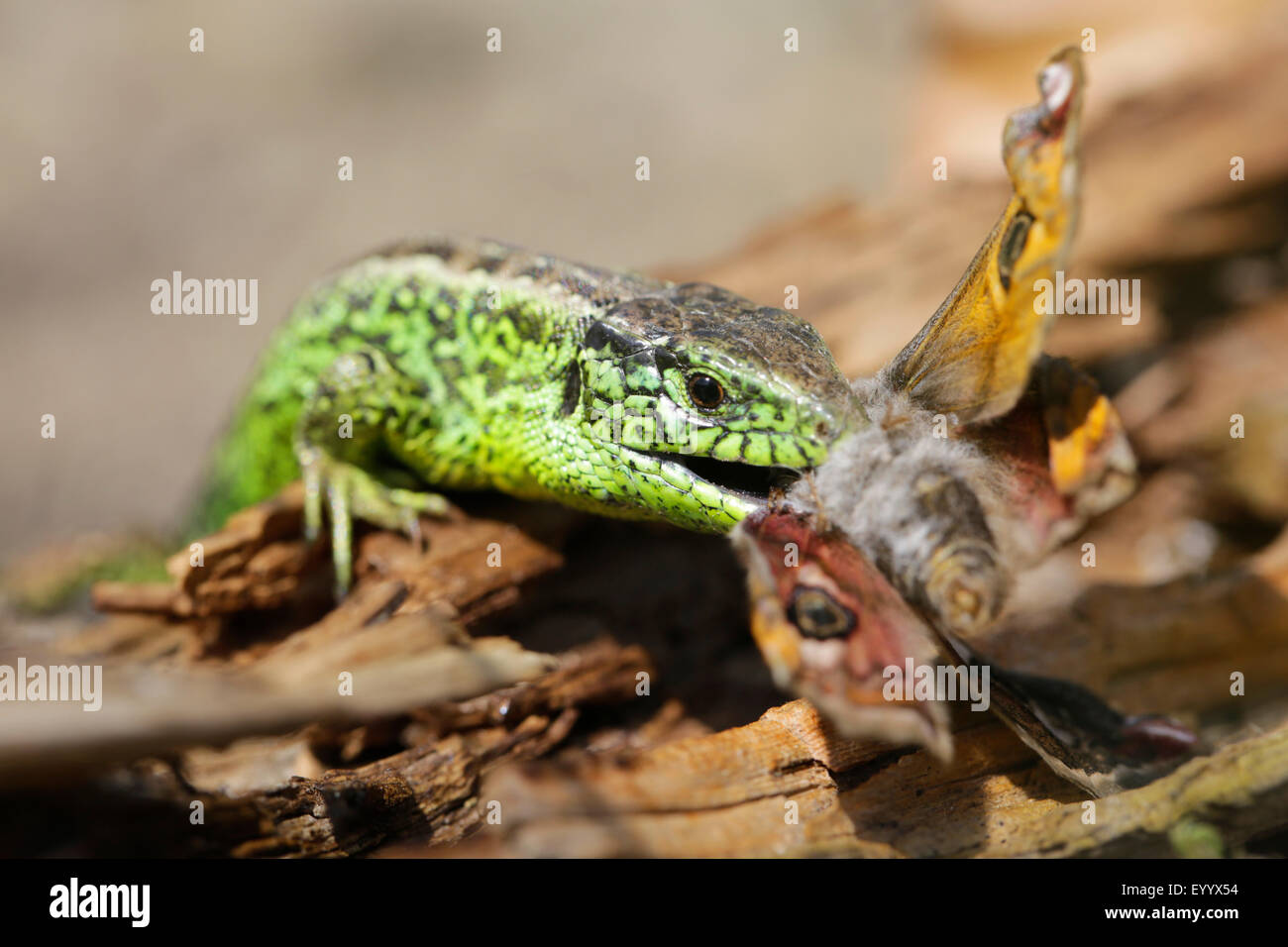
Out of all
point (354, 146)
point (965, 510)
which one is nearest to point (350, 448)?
point (965, 510)

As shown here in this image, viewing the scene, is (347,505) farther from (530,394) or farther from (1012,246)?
(1012,246)

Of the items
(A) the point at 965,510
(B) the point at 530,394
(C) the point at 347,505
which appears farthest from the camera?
(C) the point at 347,505

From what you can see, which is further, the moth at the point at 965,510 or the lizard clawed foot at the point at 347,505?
the lizard clawed foot at the point at 347,505

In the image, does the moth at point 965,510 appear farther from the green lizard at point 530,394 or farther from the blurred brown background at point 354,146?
the blurred brown background at point 354,146

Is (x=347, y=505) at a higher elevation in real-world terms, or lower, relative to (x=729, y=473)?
higher

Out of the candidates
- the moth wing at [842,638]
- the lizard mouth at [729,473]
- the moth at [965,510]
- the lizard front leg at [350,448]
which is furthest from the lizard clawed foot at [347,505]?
the moth wing at [842,638]

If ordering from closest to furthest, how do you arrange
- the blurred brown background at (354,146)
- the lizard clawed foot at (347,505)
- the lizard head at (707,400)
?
1. the lizard head at (707,400)
2. the lizard clawed foot at (347,505)
3. the blurred brown background at (354,146)

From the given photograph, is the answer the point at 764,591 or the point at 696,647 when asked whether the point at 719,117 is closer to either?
the point at 696,647
